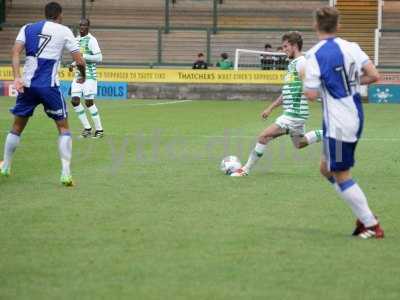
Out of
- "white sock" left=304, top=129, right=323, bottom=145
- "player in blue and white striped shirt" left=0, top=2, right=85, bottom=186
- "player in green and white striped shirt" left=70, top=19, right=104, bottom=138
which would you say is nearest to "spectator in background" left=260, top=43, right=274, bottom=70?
"player in green and white striped shirt" left=70, top=19, right=104, bottom=138

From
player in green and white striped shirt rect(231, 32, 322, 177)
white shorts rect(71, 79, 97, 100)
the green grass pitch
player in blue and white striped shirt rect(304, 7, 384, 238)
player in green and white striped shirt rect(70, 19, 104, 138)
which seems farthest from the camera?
white shorts rect(71, 79, 97, 100)

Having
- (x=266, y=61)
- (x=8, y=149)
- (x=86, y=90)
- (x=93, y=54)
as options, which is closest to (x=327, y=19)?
(x=8, y=149)

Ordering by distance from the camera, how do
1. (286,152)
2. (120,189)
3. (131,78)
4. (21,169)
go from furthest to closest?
(131,78) < (286,152) < (21,169) < (120,189)

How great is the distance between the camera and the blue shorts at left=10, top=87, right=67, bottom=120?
41.5 ft

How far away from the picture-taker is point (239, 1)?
44750 mm

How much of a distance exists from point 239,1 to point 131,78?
11.9m

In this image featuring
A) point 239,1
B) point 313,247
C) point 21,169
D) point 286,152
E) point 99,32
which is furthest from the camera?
point 239,1

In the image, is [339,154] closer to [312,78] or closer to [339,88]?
[339,88]

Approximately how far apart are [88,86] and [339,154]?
38.5 ft

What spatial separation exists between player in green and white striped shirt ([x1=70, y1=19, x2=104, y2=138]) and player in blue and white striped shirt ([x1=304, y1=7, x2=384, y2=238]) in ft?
35.4

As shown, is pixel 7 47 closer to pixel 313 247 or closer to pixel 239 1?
pixel 239 1

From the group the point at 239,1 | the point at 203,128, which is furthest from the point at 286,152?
the point at 239,1

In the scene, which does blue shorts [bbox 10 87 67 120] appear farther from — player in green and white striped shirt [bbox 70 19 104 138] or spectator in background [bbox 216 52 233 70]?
spectator in background [bbox 216 52 233 70]

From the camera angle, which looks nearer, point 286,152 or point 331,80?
point 331,80
